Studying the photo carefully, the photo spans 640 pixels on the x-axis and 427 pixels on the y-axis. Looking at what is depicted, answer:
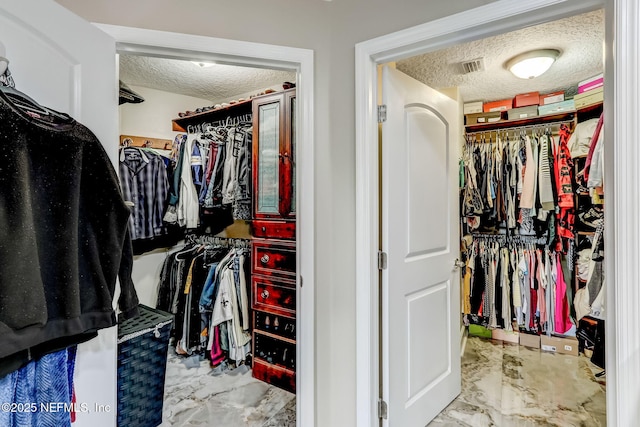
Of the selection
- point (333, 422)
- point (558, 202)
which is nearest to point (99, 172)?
point (333, 422)

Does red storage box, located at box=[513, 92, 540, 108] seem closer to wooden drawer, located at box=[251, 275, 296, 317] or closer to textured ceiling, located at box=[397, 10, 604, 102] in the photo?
textured ceiling, located at box=[397, 10, 604, 102]

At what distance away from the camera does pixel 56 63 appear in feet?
3.43

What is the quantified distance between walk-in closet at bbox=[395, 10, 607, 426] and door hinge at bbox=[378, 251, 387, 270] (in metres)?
0.83

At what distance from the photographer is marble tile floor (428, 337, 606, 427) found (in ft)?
6.53

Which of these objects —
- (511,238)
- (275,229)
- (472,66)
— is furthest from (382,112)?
(511,238)

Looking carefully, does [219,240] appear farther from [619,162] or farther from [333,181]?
[619,162]

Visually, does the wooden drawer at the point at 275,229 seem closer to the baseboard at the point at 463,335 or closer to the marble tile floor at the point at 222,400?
the marble tile floor at the point at 222,400

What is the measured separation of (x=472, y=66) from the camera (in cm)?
240

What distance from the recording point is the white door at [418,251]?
1614 mm

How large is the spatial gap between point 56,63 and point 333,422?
1.84 m

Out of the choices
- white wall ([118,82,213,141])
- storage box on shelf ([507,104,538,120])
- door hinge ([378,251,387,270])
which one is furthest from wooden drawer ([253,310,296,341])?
storage box on shelf ([507,104,538,120])

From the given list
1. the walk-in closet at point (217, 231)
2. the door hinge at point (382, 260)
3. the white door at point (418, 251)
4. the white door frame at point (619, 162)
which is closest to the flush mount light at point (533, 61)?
the white door at point (418, 251)

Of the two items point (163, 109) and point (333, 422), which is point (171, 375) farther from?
point (163, 109)

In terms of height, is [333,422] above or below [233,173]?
below
